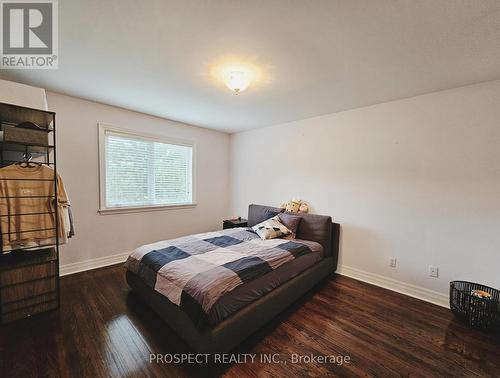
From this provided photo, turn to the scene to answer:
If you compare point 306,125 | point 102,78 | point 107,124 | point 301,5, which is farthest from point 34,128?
point 306,125

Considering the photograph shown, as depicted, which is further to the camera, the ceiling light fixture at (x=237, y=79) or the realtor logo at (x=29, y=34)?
the ceiling light fixture at (x=237, y=79)

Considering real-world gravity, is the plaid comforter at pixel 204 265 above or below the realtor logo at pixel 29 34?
below

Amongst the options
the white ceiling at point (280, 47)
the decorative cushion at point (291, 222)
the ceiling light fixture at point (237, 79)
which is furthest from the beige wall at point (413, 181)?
the ceiling light fixture at point (237, 79)

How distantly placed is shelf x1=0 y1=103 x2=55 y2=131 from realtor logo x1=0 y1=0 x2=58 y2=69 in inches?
18.9

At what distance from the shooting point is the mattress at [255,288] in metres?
1.60

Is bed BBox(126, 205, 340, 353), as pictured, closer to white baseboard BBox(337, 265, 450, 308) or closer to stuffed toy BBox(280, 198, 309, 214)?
white baseboard BBox(337, 265, 450, 308)

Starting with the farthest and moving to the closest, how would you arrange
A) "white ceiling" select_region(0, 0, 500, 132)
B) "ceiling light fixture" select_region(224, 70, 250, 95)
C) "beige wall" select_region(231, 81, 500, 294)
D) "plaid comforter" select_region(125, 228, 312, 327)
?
"beige wall" select_region(231, 81, 500, 294)
"ceiling light fixture" select_region(224, 70, 250, 95)
"plaid comforter" select_region(125, 228, 312, 327)
"white ceiling" select_region(0, 0, 500, 132)

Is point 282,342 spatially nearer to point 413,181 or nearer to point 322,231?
point 322,231

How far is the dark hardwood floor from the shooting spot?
156cm

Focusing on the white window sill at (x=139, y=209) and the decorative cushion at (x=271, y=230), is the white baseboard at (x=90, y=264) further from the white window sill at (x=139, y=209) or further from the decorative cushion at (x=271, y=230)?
the decorative cushion at (x=271, y=230)

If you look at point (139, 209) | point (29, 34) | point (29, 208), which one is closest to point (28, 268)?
point (29, 208)

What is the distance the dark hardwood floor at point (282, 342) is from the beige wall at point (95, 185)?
0.88 m

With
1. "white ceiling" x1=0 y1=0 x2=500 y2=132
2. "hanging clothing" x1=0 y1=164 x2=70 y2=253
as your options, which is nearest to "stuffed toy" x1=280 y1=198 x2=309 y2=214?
"white ceiling" x1=0 y1=0 x2=500 y2=132

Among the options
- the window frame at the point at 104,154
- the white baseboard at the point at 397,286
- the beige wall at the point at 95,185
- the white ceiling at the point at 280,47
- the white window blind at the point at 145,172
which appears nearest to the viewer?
the white ceiling at the point at 280,47
